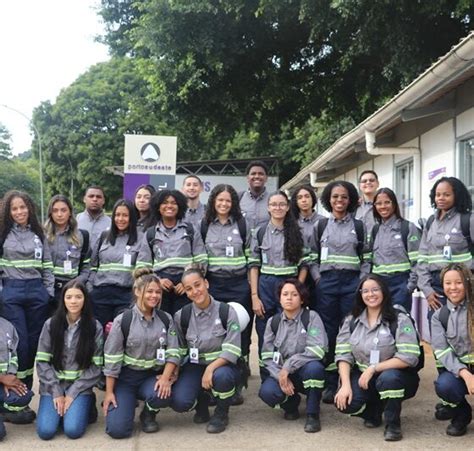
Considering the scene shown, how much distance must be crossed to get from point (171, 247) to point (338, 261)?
1.46 meters

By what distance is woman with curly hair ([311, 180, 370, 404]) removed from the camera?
222 inches

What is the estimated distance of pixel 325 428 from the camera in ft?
16.3

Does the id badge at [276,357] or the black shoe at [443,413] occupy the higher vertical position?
the id badge at [276,357]

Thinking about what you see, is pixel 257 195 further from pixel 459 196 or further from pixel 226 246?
pixel 459 196

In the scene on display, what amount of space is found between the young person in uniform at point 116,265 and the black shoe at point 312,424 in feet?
6.29

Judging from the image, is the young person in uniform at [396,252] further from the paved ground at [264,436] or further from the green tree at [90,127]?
the green tree at [90,127]

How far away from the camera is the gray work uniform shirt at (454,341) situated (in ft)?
15.6

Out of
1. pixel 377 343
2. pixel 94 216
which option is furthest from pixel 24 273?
pixel 377 343

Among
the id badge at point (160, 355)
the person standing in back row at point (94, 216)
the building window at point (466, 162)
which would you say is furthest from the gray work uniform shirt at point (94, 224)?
the building window at point (466, 162)

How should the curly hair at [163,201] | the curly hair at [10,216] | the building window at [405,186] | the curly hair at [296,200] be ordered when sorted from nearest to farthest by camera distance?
the curly hair at [10,216] → the curly hair at [163,201] → the curly hair at [296,200] → the building window at [405,186]

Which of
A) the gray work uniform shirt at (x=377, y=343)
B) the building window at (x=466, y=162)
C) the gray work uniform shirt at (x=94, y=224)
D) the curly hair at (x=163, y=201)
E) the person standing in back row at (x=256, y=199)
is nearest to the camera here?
the gray work uniform shirt at (x=377, y=343)

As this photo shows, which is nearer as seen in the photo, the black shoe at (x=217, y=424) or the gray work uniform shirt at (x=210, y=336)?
the black shoe at (x=217, y=424)

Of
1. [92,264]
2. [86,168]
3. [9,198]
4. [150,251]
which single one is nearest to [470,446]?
[150,251]

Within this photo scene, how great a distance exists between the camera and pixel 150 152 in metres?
10.0
